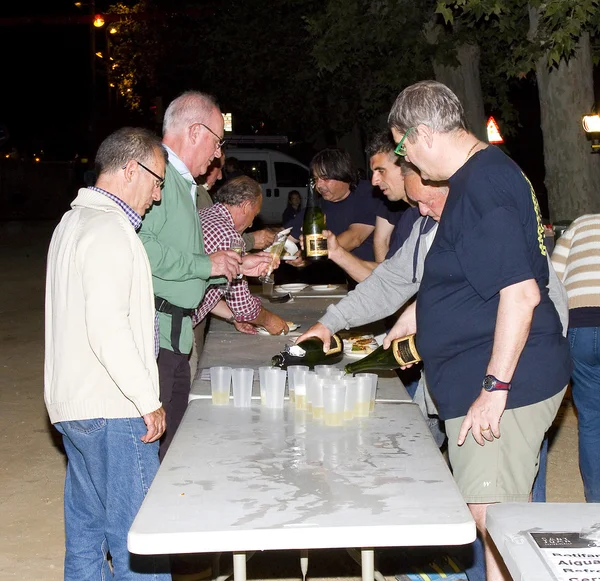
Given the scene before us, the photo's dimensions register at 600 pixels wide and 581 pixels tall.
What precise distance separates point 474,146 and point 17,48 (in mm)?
53363

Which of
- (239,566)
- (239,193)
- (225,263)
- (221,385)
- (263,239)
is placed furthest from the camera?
(263,239)

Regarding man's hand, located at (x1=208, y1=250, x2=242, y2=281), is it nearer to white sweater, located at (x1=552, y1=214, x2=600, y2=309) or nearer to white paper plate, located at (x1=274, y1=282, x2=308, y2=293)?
white sweater, located at (x1=552, y1=214, x2=600, y2=309)

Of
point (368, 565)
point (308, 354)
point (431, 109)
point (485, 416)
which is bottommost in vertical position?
point (368, 565)

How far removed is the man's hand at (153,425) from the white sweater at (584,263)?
7.57 feet

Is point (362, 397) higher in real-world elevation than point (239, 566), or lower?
higher

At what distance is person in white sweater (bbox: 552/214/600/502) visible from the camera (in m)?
4.44

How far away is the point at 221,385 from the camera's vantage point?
342 centimetres

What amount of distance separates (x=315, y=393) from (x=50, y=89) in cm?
5572

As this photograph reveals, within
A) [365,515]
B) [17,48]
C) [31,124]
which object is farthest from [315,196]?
[31,124]

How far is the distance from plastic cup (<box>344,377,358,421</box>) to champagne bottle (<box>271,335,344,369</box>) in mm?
642

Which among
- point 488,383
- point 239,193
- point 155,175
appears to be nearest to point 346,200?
point 239,193

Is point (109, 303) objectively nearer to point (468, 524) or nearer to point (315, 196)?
point (468, 524)

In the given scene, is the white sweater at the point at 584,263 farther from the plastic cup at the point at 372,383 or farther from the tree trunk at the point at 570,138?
the tree trunk at the point at 570,138

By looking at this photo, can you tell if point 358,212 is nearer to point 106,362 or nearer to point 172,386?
point 172,386
